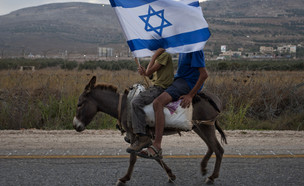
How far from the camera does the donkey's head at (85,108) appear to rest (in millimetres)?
5938

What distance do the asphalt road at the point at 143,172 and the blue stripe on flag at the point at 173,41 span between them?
2.00 metres

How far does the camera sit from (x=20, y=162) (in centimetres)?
689

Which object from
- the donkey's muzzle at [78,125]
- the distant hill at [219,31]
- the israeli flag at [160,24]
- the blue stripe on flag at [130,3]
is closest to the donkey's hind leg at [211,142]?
the israeli flag at [160,24]

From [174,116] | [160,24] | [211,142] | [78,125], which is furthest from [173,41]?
[78,125]

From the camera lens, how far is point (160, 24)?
21.1ft

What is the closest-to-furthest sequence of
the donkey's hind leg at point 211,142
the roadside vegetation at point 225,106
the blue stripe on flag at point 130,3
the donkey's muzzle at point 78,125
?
the donkey's muzzle at point 78,125 → the donkey's hind leg at point 211,142 → the blue stripe on flag at point 130,3 → the roadside vegetation at point 225,106

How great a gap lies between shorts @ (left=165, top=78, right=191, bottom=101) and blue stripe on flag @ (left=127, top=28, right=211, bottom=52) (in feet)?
2.02

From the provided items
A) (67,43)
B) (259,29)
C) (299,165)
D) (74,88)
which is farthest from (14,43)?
(299,165)

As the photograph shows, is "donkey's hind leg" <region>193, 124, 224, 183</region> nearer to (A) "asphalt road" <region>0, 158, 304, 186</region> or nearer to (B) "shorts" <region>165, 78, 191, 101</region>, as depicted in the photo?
(A) "asphalt road" <region>0, 158, 304, 186</region>

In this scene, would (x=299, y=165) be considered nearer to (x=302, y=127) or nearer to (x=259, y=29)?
(x=302, y=127)

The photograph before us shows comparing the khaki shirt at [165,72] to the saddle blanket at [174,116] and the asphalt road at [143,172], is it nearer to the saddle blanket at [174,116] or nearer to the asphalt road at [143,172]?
the saddle blanket at [174,116]

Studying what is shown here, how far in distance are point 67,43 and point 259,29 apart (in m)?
60.4

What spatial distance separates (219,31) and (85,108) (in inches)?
3975

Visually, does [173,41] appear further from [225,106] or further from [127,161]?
[225,106]
